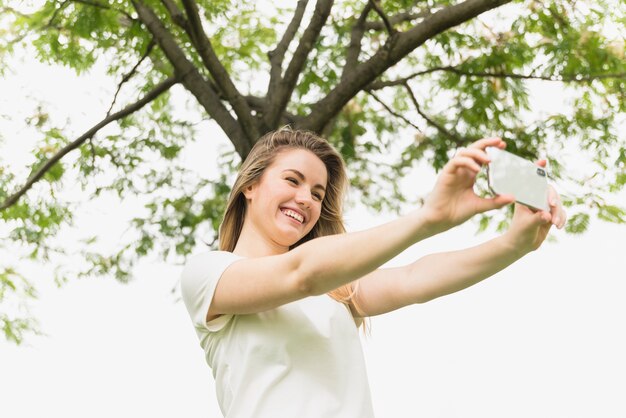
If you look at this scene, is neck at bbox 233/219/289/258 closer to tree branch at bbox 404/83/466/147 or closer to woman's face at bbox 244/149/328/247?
woman's face at bbox 244/149/328/247

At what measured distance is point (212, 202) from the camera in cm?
643

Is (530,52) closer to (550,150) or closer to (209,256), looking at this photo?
(550,150)

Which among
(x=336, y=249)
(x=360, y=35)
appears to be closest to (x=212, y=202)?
(x=360, y=35)

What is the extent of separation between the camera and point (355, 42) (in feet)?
18.4

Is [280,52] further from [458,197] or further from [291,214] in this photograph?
[458,197]

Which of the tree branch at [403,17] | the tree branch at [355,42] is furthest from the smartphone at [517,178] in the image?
the tree branch at [403,17]

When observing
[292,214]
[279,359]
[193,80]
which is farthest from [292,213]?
[193,80]

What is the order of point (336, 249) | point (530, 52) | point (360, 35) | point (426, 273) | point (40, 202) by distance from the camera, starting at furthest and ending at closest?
point (40, 202) → point (360, 35) → point (530, 52) → point (426, 273) → point (336, 249)

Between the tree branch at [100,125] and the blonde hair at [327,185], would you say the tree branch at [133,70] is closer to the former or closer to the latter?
the tree branch at [100,125]

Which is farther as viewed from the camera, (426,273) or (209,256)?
(426,273)

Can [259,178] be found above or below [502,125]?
below

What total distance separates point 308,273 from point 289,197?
0.49 m

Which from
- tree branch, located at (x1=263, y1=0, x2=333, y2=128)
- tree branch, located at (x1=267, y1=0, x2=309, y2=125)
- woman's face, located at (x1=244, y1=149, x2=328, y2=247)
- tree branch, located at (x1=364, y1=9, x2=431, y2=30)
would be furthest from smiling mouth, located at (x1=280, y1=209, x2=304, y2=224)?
tree branch, located at (x1=364, y1=9, x2=431, y2=30)

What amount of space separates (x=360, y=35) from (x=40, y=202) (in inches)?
102
